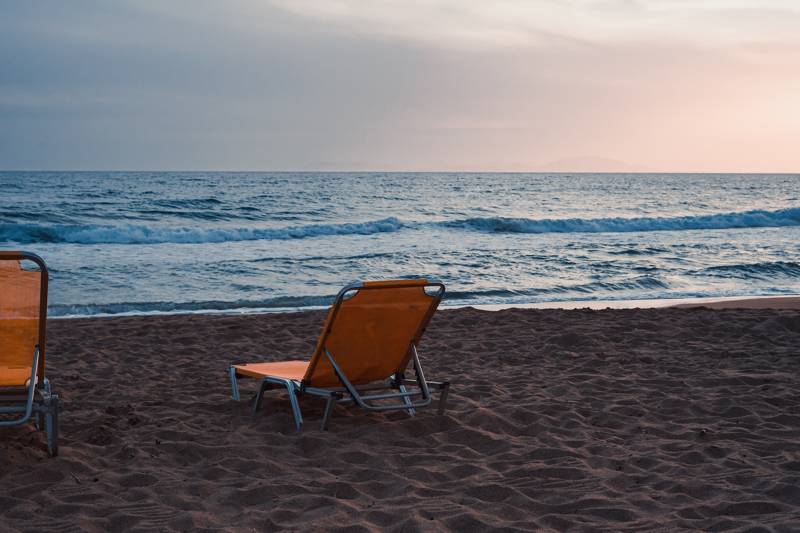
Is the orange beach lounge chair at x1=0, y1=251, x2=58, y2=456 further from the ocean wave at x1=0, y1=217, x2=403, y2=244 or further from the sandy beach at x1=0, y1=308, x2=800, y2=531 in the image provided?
the ocean wave at x1=0, y1=217, x2=403, y2=244

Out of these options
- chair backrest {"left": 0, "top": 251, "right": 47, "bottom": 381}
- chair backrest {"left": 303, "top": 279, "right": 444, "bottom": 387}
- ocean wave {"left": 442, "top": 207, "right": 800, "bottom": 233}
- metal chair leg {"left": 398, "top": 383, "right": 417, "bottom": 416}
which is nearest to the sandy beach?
metal chair leg {"left": 398, "top": 383, "right": 417, "bottom": 416}

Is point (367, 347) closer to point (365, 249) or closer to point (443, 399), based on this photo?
point (443, 399)

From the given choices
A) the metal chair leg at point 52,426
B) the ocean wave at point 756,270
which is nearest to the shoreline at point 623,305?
the ocean wave at point 756,270

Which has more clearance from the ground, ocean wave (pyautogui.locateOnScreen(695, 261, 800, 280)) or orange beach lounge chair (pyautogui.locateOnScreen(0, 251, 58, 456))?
orange beach lounge chair (pyautogui.locateOnScreen(0, 251, 58, 456))

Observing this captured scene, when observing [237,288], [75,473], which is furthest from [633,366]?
[237,288]

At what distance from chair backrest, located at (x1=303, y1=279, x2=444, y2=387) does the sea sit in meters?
7.17

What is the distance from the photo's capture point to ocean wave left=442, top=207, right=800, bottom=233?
30.9m

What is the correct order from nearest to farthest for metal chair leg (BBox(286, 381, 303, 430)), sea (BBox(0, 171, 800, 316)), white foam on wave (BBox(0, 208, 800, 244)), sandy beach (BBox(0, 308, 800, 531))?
sandy beach (BBox(0, 308, 800, 531)), metal chair leg (BBox(286, 381, 303, 430)), sea (BBox(0, 171, 800, 316)), white foam on wave (BBox(0, 208, 800, 244))

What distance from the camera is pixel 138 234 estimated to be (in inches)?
983

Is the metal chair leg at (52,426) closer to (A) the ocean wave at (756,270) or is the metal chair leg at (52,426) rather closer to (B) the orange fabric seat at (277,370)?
(B) the orange fabric seat at (277,370)

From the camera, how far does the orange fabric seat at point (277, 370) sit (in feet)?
18.0

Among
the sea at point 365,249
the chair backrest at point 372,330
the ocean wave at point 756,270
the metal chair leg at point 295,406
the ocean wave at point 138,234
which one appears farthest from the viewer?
the ocean wave at point 138,234

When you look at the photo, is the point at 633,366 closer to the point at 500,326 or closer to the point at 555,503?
the point at 500,326

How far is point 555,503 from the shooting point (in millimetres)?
3797
